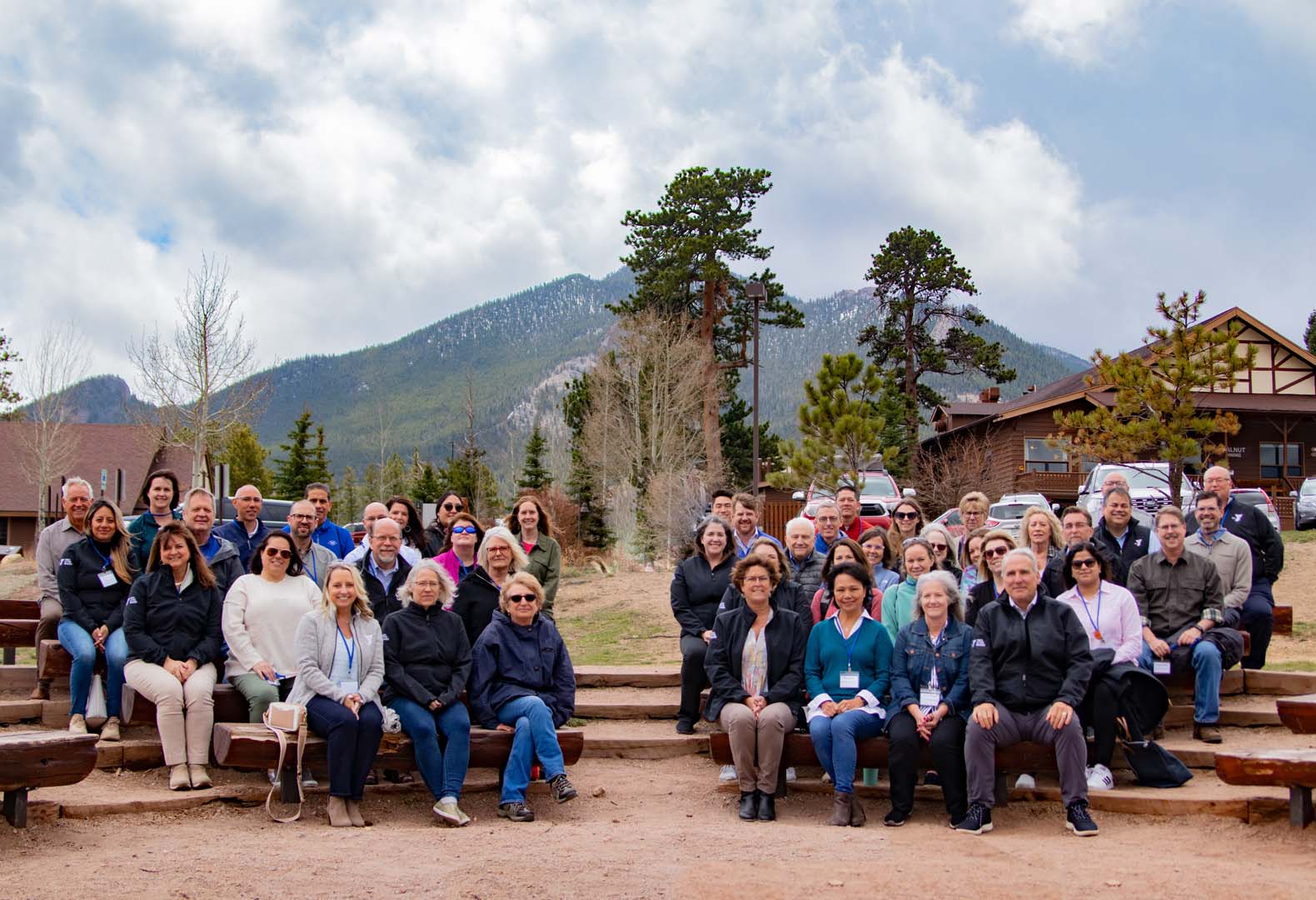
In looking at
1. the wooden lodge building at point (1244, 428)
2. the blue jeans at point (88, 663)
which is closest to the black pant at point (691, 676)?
the blue jeans at point (88, 663)

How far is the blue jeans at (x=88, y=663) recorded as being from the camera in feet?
23.5

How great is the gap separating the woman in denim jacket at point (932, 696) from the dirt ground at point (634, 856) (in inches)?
9.9

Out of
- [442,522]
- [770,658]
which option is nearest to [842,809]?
[770,658]

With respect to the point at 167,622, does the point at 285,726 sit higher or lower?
lower

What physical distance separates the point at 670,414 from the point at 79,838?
33558 millimetres

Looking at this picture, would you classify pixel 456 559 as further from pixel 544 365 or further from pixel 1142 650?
pixel 544 365

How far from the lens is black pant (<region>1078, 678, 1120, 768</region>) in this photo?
678cm

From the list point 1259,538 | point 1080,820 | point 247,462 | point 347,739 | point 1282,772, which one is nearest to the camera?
point 1282,772

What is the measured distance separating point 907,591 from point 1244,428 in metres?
35.7

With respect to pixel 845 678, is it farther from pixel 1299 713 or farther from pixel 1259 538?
pixel 1259 538

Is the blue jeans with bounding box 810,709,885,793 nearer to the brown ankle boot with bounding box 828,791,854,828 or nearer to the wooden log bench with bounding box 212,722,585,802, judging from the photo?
the brown ankle boot with bounding box 828,791,854,828

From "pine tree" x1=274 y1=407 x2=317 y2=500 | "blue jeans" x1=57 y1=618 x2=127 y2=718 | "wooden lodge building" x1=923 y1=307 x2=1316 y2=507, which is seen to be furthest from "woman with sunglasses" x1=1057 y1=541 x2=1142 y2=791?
"pine tree" x1=274 y1=407 x2=317 y2=500

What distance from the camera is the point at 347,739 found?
21.2 feet

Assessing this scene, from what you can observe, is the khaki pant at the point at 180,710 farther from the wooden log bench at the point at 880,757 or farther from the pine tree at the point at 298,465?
the pine tree at the point at 298,465
